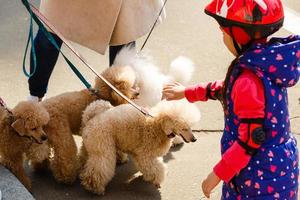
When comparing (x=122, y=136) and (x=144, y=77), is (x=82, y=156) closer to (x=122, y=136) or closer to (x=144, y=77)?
(x=122, y=136)

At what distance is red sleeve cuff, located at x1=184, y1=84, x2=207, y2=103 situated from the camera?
235cm

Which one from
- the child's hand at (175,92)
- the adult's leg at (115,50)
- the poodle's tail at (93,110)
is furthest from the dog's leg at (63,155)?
the child's hand at (175,92)

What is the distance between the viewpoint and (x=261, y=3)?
1902 mm

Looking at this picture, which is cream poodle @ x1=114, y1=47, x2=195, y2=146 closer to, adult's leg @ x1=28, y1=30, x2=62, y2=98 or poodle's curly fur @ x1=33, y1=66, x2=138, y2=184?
poodle's curly fur @ x1=33, y1=66, x2=138, y2=184

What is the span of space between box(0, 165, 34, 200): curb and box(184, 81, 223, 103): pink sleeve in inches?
35.7

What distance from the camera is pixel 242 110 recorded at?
196 centimetres

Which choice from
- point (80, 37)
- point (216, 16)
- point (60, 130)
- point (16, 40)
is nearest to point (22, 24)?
point (16, 40)

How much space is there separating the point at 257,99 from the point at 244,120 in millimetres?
91

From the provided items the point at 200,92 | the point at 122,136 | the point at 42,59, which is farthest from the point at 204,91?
the point at 42,59

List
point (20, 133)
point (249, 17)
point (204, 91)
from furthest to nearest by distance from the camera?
point (20, 133)
point (204, 91)
point (249, 17)

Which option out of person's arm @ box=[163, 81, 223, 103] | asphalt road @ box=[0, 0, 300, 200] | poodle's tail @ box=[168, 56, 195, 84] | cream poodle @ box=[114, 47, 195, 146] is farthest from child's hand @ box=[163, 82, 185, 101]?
poodle's tail @ box=[168, 56, 195, 84]

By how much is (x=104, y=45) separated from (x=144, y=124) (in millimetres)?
572

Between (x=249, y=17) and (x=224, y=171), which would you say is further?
(x=224, y=171)

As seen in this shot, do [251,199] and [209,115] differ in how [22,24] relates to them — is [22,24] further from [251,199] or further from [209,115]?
[251,199]
